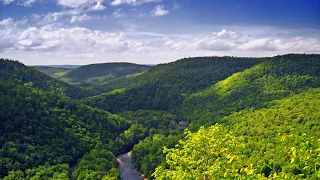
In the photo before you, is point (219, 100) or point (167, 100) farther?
point (167, 100)

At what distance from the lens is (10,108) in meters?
99.0

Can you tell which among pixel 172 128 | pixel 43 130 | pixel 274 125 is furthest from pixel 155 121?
pixel 274 125

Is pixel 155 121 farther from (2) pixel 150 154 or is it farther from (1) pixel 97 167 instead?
(1) pixel 97 167

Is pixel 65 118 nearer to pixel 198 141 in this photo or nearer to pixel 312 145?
pixel 198 141

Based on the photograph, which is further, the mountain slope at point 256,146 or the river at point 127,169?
the river at point 127,169

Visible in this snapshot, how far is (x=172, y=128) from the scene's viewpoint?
143 m

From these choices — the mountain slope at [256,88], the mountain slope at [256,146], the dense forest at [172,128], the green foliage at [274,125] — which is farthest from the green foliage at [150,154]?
the mountain slope at [256,88]

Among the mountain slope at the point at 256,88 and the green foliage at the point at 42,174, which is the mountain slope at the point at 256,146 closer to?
the mountain slope at the point at 256,88

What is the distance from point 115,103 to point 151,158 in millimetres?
97750

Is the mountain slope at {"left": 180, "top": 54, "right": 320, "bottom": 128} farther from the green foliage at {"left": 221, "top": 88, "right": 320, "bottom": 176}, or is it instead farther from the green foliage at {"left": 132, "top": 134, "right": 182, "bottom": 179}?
the green foliage at {"left": 132, "top": 134, "right": 182, "bottom": 179}

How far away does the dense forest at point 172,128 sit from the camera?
1422 inches

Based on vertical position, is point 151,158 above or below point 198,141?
below

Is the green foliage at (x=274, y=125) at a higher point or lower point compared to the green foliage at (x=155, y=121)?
higher

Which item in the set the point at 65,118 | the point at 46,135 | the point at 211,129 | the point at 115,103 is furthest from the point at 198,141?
the point at 115,103
